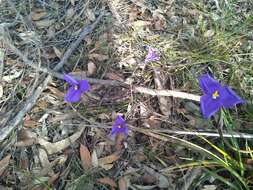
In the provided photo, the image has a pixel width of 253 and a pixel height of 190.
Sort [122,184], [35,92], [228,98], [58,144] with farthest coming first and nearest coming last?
1. [35,92]
2. [58,144]
3. [122,184]
4. [228,98]

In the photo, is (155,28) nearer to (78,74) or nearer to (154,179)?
(78,74)

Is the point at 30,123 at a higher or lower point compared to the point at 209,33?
lower

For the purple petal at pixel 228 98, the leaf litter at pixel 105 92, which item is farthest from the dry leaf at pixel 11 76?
the purple petal at pixel 228 98

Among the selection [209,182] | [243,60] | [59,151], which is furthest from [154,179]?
[243,60]

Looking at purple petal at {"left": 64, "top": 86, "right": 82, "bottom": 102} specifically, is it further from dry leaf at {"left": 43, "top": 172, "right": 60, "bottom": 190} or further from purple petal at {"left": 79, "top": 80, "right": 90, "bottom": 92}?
dry leaf at {"left": 43, "top": 172, "right": 60, "bottom": 190}

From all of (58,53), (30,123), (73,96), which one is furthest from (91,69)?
(30,123)

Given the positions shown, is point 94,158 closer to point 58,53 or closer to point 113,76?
point 113,76
